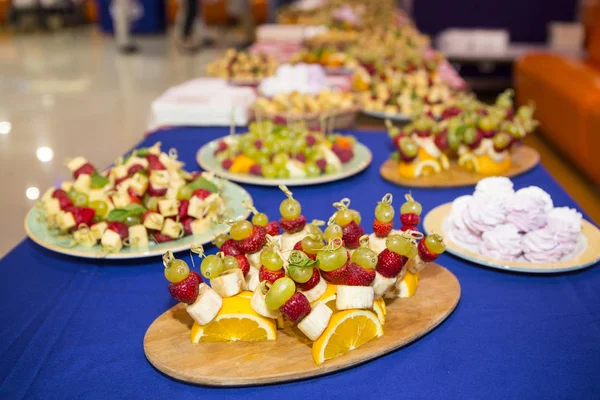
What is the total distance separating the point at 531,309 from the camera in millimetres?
1099

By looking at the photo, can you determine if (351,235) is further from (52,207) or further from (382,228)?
(52,207)

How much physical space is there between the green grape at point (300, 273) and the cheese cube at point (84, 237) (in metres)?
0.57

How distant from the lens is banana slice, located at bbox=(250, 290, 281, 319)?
934mm

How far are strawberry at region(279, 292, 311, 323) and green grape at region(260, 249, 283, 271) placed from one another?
0.17ft

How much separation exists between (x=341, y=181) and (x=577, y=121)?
2.58 meters

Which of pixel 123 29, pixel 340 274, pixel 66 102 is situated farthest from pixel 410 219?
pixel 123 29

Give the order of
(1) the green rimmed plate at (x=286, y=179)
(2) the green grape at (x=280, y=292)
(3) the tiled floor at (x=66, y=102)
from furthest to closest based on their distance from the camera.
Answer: (3) the tiled floor at (x=66, y=102) < (1) the green rimmed plate at (x=286, y=179) < (2) the green grape at (x=280, y=292)

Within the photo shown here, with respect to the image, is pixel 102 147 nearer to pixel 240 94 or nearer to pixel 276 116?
pixel 240 94

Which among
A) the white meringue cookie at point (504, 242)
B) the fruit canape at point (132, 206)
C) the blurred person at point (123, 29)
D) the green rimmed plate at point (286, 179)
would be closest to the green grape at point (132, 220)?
the fruit canape at point (132, 206)

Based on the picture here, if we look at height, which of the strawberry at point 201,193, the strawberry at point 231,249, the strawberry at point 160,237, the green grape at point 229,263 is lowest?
the strawberry at point 160,237

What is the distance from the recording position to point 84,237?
4.17ft

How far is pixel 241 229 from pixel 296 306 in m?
0.18

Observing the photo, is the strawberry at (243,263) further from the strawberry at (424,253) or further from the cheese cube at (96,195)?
the cheese cube at (96,195)

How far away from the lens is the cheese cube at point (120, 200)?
1.31m
